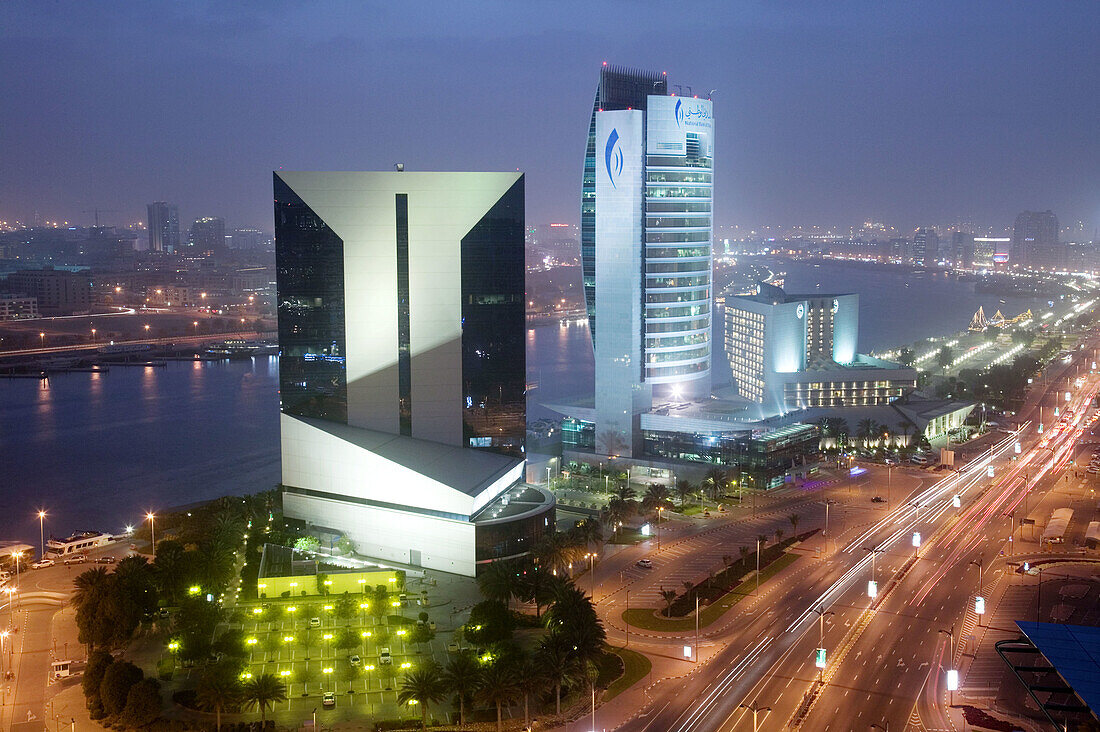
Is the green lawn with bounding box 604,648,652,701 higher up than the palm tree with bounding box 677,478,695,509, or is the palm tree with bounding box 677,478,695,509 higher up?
the palm tree with bounding box 677,478,695,509

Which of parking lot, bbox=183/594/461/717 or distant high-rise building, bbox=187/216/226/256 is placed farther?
distant high-rise building, bbox=187/216/226/256

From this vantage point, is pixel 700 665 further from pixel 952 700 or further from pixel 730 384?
pixel 730 384

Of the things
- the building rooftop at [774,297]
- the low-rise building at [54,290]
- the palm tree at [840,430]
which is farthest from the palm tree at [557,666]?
the low-rise building at [54,290]

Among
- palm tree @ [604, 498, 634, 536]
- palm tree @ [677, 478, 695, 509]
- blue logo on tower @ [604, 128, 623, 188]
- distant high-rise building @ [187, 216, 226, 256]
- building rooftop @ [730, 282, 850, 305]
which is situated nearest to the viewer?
palm tree @ [604, 498, 634, 536]

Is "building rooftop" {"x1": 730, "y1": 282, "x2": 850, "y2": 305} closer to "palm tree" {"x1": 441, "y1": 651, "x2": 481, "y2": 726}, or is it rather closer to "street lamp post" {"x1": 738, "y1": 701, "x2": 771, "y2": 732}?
"street lamp post" {"x1": 738, "y1": 701, "x2": 771, "y2": 732}

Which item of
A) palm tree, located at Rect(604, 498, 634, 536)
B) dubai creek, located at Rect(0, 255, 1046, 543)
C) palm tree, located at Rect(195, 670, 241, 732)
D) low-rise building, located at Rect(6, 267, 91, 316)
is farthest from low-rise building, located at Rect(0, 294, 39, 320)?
palm tree, located at Rect(195, 670, 241, 732)

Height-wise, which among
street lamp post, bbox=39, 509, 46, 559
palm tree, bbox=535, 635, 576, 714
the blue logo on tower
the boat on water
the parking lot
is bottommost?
street lamp post, bbox=39, 509, 46, 559

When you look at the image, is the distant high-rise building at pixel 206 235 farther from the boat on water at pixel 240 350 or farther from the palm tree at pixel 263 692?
the palm tree at pixel 263 692
